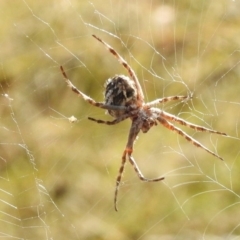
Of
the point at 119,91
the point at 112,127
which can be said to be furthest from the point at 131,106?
the point at 112,127

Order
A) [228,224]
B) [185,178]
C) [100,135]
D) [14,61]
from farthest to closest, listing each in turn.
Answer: [14,61] → [100,135] → [185,178] → [228,224]

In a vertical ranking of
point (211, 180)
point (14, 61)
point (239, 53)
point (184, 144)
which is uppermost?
point (14, 61)

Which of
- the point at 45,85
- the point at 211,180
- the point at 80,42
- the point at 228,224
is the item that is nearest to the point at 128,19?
the point at 80,42

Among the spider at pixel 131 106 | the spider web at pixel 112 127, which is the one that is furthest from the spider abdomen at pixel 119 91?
the spider web at pixel 112 127

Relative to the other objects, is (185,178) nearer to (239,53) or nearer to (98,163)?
(98,163)

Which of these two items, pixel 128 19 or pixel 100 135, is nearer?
pixel 100 135

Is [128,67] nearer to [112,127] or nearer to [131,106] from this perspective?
[131,106]
